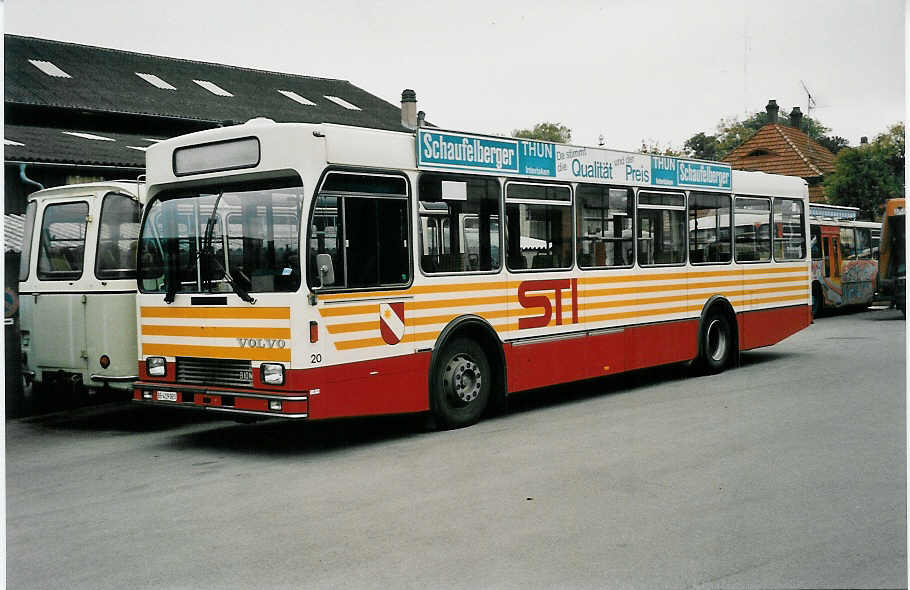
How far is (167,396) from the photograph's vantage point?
8.63 meters

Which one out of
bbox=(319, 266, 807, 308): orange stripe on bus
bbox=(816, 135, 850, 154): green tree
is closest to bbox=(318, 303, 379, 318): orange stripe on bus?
bbox=(319, 266, 807, 308): orange stripe on bus

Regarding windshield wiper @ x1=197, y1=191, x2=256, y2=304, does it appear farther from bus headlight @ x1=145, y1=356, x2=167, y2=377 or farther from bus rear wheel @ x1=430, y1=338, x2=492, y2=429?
bus rear wheel @ x1=430, y1=338, x2=492, y2=429

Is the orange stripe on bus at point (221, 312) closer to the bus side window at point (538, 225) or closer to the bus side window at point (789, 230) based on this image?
the bus side window at point (538, 225)

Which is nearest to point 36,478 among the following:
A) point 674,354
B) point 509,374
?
point 509,374

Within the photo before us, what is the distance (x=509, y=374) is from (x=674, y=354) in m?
3.47

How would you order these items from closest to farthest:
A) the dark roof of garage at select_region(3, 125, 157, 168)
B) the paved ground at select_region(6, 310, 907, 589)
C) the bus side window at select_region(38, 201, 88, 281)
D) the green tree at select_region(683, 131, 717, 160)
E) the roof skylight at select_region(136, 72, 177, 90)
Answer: the paved ground at select_region(6, 310, 907, 589)
the bus side window at select_region(38, 201, 88, 281)
the dark roof of garage at select_region(3, 125, 157, 168)
the green tree at select_region(683, 131, 717, 160)
the roof skylight at select_region(136, 72, 177, 90)

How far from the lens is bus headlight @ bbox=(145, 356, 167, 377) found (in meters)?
8.79

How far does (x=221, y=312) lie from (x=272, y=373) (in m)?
0.82

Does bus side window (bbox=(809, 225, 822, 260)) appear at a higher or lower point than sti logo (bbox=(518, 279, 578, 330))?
higher

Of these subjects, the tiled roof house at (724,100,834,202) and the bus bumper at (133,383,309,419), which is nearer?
the bus bumper at (133,383,309,419)

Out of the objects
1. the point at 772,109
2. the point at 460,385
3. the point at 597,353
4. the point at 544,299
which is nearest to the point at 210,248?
the point at 460,385

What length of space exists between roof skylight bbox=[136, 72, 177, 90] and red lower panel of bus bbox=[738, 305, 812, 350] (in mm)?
21937

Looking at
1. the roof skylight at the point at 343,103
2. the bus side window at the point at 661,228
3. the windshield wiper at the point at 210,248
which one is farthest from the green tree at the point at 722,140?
the roof skylight at the point at 343,103

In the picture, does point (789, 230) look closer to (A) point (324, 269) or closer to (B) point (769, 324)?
(B) point (769, 324)
